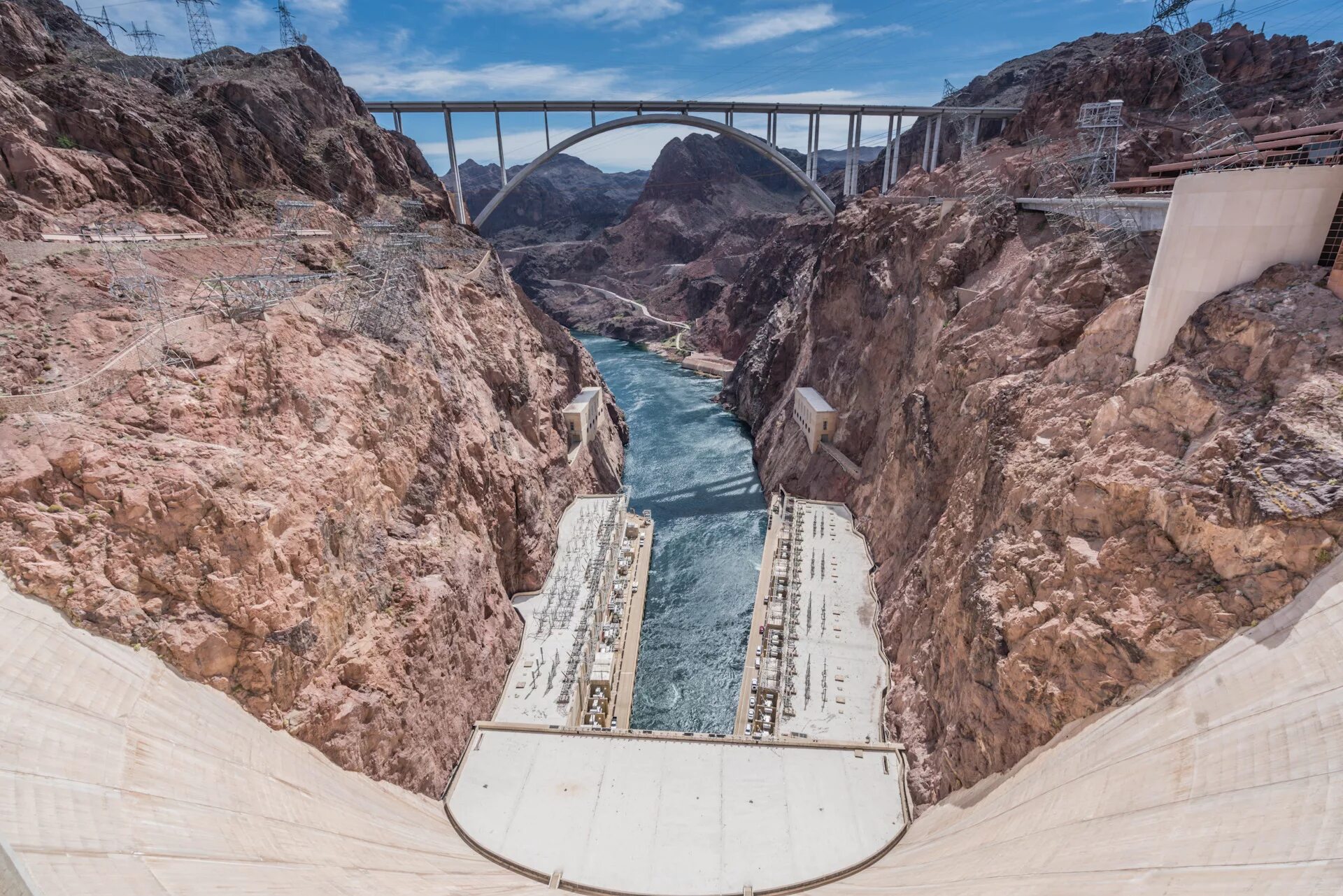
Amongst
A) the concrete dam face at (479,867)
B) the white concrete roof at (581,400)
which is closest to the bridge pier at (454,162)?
the white concrete roof at (581,400)

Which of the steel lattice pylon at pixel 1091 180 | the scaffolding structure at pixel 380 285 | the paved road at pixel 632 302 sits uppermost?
the steel lattice pylon at pixel 1091 180

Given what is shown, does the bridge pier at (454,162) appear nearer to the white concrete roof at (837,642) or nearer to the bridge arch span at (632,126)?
the bridge arch span at (632,126)

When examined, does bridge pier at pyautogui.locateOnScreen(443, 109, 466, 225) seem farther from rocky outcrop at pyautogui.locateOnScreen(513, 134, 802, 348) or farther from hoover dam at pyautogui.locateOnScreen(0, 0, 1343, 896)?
rocky outcrop at pyautogui.locateOnScreen(513, 134, 802, 348)

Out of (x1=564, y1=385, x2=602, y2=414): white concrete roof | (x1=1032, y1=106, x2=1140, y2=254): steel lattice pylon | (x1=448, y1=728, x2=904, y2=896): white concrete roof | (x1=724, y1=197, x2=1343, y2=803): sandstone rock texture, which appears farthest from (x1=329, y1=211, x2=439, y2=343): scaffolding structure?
(x1=1032, y1=106, x2=1140, y2=254): steel lattice pylon

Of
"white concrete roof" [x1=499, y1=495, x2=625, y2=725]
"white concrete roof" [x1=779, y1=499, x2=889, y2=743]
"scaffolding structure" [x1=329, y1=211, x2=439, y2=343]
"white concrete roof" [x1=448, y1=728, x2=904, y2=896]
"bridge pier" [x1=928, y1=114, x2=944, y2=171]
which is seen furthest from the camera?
"bridge pier" [x1=928, y1=114, x2=944, y2=171]

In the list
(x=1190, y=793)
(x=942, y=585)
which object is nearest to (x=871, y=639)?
(x=942, y=585)
